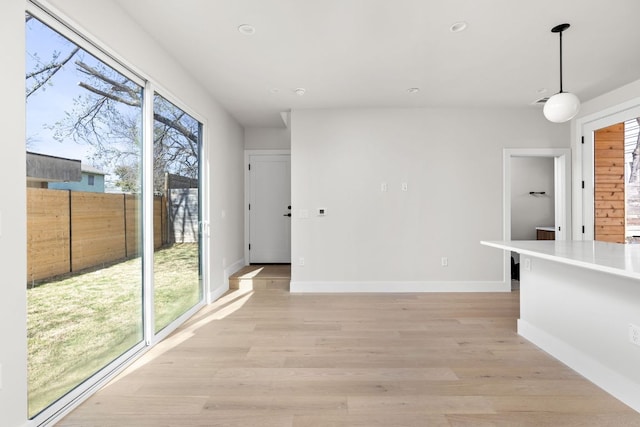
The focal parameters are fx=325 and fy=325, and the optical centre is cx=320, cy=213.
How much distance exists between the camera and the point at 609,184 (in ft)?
13.2

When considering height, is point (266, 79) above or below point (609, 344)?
above

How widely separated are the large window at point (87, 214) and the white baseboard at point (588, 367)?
320cm

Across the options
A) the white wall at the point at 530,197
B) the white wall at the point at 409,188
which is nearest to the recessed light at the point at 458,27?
the white wall at the point at 409,188

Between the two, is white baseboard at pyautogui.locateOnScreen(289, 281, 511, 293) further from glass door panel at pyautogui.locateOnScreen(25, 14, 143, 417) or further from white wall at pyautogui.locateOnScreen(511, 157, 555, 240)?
glass door panel at pyautogui.locateOnScreen(25, 14, 143, 417)

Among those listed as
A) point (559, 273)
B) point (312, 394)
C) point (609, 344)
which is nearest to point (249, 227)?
point (312, 394)

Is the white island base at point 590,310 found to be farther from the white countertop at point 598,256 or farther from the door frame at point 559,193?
the door frame at point 559,193

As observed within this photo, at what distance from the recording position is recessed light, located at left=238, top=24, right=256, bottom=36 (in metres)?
2.45

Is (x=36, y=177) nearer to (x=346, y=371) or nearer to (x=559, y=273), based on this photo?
(x=346, y=371)

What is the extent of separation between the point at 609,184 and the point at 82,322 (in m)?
5.53

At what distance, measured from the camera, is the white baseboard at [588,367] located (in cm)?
189

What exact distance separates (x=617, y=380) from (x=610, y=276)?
623 millimetres

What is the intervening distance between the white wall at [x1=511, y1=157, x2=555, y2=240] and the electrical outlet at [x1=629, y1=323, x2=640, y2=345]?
14.2ft

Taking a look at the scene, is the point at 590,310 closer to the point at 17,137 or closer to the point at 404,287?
the point at 404,287

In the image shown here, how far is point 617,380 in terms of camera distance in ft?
6.46
